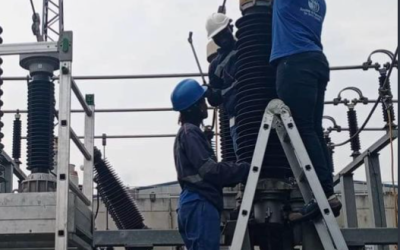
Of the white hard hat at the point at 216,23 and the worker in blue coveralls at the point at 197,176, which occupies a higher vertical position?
the white hard hat at the point at 216,23

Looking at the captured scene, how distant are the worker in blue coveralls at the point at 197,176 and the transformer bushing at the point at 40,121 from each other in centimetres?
142

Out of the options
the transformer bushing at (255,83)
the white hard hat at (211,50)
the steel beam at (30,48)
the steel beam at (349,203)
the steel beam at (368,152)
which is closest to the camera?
the transformer bushing at (255,83)

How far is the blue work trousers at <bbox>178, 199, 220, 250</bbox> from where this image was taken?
14.6 ft

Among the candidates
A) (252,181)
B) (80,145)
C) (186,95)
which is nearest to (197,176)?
(252,181)

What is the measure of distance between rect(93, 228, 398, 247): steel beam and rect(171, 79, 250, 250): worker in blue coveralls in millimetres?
1045

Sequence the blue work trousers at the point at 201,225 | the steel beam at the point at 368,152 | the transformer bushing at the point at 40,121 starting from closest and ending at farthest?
the blue work trousers at the point at 201,225
the transformer bushing at the point at 40,121
the steel beam at the point at 368,152

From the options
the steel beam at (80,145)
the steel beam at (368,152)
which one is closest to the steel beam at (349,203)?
the steel beam at (368,152)

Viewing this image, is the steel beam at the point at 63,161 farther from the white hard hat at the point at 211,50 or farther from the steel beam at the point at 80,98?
the white hard hat at the point at 211,50

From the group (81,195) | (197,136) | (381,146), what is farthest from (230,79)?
(381,146)

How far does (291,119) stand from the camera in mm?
4367

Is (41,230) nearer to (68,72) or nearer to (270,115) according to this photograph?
(68,72)

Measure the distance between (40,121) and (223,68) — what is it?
1643mm

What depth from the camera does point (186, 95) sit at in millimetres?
4871

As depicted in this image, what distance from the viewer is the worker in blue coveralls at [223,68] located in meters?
5.41
